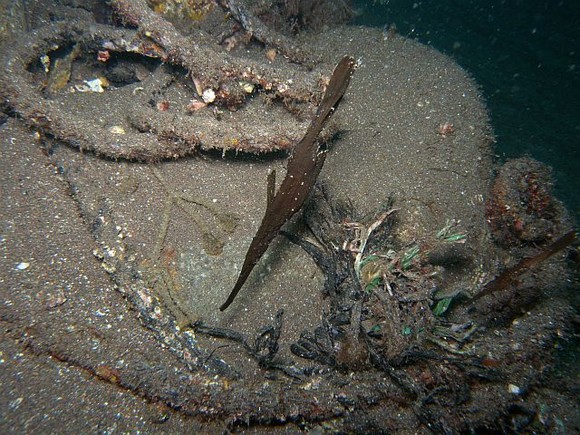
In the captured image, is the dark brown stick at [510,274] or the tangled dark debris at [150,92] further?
the tangled dark debris at [150,92]

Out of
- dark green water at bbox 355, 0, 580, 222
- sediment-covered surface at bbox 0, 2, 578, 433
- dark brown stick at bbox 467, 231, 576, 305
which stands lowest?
sediment-covered surface at bbox 0, 2, 578, 433

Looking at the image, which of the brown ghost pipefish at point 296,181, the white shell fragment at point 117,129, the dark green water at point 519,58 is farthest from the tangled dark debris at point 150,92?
the dark green water at point 519,58

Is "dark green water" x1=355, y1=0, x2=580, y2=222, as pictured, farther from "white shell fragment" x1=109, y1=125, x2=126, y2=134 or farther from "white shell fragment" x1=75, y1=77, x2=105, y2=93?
"white shell fragment" x1=75, y1=77, x2=105, y2=93

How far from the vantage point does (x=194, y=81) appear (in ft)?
17.4

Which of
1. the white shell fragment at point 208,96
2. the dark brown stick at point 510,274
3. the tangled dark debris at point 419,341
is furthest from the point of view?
the white shell fragment at point 208,96

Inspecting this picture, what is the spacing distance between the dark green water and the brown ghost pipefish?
758cm

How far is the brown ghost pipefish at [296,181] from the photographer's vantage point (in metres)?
3.34

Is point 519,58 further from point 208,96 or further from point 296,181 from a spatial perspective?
point 296,181

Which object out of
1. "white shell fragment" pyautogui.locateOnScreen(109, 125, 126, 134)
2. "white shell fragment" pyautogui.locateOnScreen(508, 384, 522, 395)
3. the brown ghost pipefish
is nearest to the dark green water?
"white shell fragment" pyautogui.locateOnScreen(508, 384, 522, 395)

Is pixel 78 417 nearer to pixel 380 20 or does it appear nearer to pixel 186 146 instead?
pixel 186 146

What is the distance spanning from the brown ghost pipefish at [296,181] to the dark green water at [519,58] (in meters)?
7.58

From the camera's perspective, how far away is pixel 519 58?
16750mm

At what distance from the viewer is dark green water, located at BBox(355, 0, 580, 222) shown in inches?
415

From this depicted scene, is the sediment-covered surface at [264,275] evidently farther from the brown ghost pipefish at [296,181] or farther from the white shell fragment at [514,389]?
the brown ghost pipefish at [296,181]
